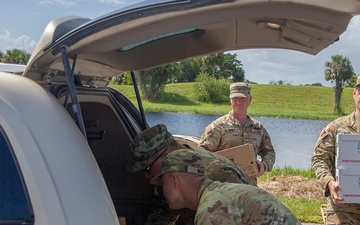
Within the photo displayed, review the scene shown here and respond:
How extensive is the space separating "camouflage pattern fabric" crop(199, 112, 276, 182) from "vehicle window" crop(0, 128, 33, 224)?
347cm

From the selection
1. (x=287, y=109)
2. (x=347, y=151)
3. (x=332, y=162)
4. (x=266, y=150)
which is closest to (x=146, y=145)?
(x=347, y=151)

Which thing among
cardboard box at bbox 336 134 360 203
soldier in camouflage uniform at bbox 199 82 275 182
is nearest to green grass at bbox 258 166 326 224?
soldier in camouflage uniform at bbox 199 82 275 182

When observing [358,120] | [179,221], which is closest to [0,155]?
[179,221]

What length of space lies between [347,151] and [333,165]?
49 centimetres

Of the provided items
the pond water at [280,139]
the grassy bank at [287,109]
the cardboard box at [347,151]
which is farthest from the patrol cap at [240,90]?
the cardboard box at [347,151]

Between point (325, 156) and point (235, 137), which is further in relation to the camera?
point (235, 137)

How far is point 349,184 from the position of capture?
3953mm

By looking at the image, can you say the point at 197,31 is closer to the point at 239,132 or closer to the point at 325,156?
the point at 325,156

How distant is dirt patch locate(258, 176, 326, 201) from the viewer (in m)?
8.16

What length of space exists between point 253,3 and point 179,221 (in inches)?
71.7

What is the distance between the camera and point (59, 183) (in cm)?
170

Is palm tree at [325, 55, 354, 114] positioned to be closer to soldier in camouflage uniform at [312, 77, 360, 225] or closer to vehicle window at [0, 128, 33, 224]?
soldier in camouflage uniform at [312, 77, 360, 225]

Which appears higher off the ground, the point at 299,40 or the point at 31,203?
the point at 299,40

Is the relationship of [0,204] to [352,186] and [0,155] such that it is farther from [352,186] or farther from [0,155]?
[352,186]
